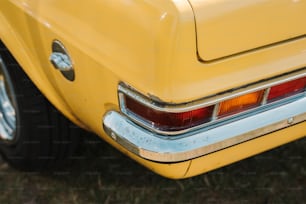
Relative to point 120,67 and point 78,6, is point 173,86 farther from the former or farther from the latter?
point 78,6

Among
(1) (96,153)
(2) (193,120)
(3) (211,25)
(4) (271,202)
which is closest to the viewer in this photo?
(3) (211,25)

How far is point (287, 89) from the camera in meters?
1.88

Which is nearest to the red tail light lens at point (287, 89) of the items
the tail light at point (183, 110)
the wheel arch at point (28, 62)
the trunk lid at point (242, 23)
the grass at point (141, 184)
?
the tail light at point (183, 110)

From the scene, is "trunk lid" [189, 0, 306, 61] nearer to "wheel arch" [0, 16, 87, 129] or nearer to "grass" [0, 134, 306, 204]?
"wheel arch" [0, 16, 87, 129]

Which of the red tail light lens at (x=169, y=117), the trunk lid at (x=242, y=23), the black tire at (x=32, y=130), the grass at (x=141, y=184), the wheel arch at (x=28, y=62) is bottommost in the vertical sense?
the grass at (x=141, y=184)

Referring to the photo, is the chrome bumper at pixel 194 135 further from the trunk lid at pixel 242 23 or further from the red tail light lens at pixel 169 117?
the trunk lid at pixel 242 23

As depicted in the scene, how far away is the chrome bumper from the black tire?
63 centimetres

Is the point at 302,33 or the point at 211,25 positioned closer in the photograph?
the point at 211,25

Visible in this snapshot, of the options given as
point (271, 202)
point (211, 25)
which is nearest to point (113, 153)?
point (271, 202)

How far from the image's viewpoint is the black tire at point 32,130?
236 cm

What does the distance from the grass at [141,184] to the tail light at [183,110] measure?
0.96m

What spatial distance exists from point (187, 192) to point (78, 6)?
4.00 ft

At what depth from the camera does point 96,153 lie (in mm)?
2902

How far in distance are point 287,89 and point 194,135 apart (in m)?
0.38
